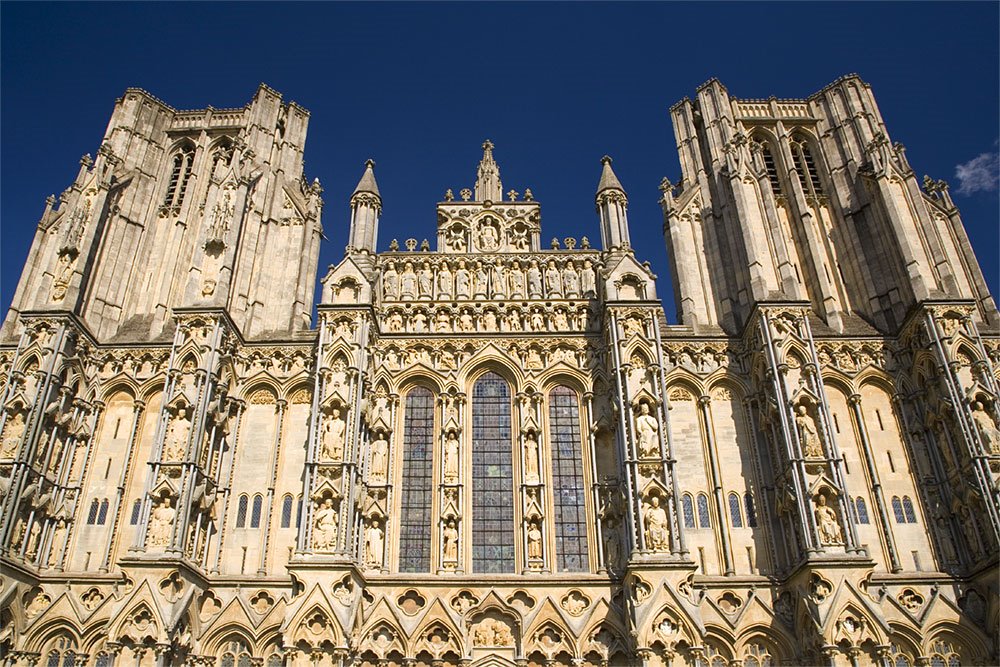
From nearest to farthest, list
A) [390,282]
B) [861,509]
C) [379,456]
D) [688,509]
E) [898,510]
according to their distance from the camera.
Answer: [898,510]
[861,509]
[688,509]
[379,456]
[390,282]

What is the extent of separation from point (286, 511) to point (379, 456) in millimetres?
3045

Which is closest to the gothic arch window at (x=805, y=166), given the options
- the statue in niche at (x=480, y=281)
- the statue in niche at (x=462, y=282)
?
the statue in niche at (x=480, y=281)

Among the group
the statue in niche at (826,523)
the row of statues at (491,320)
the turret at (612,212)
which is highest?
the turret at (612,212)

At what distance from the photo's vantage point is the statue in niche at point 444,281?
85.2ft

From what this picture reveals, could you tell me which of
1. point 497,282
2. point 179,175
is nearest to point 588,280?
point 497,282

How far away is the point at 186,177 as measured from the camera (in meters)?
31.5

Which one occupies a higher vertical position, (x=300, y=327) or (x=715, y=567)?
(x=300, y=327)

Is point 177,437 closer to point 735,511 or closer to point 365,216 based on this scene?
point 365,216

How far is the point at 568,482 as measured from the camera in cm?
2303

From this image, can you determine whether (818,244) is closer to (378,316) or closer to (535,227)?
(535,227)

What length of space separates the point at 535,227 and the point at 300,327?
895 centimetres

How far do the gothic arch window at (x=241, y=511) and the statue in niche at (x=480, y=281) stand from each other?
9626 millimetres

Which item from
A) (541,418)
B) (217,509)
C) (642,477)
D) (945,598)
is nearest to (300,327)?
(217,509)

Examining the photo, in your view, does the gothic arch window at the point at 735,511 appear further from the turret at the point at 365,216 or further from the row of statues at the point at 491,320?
the turret at the point at 365,216
